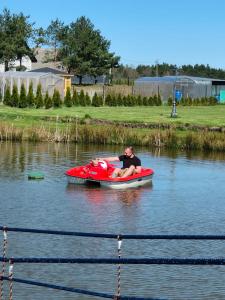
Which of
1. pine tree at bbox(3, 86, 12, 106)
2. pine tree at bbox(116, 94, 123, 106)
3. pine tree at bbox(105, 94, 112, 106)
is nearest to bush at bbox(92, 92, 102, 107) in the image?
pine tree at bbox(105, 94, 112, 106)

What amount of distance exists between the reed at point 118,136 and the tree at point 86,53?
163 feet

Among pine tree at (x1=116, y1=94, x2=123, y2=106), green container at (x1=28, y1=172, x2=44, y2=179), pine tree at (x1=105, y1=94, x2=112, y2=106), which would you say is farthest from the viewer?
pine tree at (x1=116, y1=94, x2=123, y2=106)

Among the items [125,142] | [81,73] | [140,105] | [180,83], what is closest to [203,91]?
[180,83]

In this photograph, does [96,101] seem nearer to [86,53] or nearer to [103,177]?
[86,53]

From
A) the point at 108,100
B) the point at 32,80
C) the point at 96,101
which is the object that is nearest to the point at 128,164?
the point at 96,101

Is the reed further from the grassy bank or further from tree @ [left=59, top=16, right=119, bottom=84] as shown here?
tree @ [left=59, top=16, right=119, bottom=84]

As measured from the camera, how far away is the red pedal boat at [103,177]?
994 inches

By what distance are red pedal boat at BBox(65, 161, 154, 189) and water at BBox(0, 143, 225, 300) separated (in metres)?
0.30

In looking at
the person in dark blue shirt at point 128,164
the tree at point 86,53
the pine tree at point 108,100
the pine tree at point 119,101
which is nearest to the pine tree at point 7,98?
the pine tree at point 108,100

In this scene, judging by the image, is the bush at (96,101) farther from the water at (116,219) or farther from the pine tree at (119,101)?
the water at (116,219)

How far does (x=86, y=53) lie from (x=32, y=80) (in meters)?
27.1

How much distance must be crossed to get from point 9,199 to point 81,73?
234 ft

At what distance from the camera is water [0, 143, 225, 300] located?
12797 millimetres

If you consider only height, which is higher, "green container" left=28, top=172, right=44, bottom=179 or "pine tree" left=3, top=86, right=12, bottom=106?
"pine tree" left=3, top=86, right=12, bottom=106
